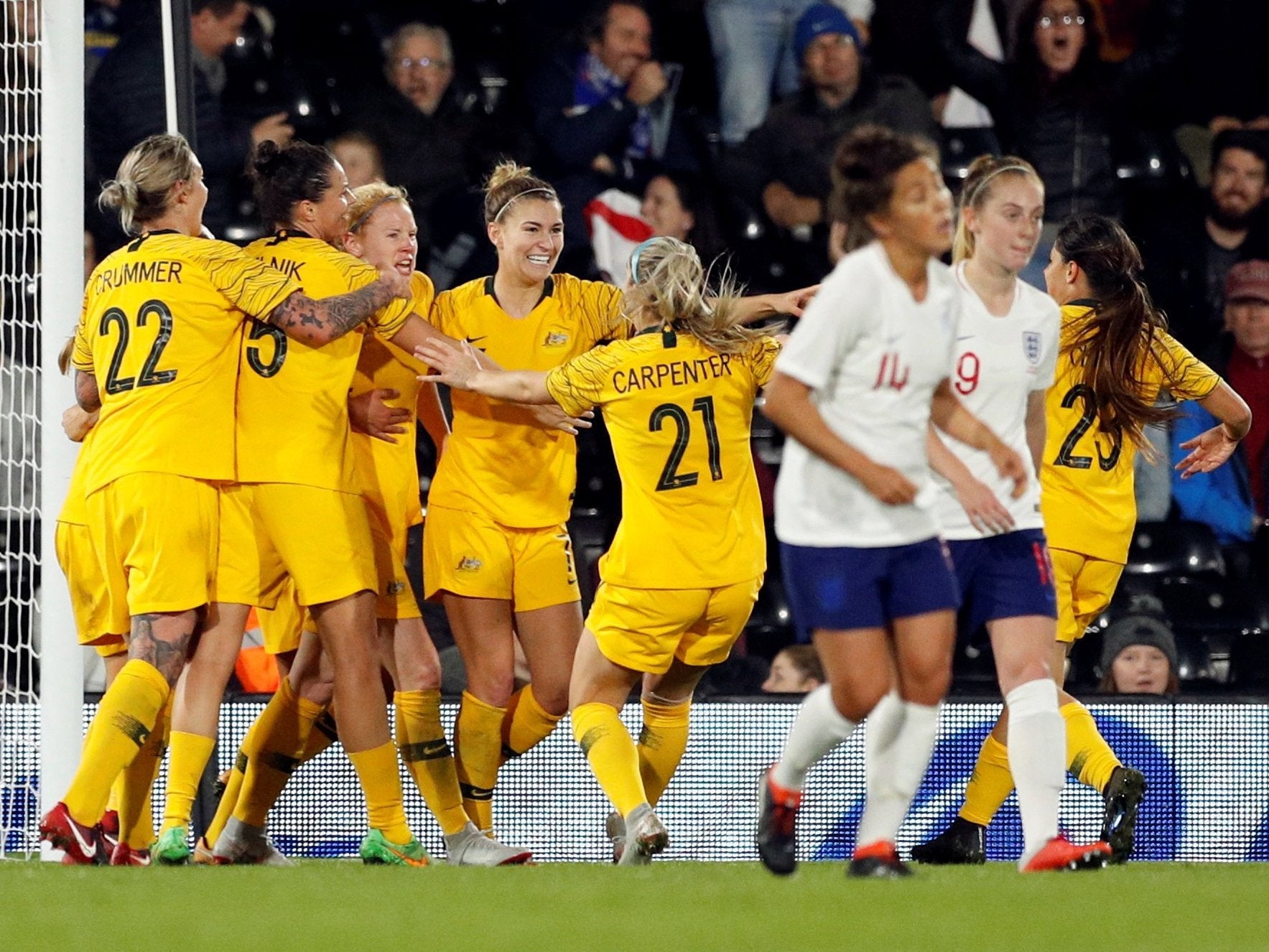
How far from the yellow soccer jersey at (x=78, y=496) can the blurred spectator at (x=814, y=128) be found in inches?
192

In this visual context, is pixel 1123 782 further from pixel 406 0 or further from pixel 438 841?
pixel 406 0

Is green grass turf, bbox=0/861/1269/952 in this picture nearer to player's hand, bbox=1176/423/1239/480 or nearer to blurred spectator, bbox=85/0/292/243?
player's hand, bbox=1176/423/1239/480

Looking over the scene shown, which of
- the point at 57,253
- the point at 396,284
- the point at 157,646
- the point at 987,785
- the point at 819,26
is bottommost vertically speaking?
the point at 987,785

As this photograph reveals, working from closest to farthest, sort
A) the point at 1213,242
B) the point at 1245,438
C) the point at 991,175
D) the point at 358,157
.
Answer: the point at 991,175 → the point at 1245,438 → the point at 358,157 → the point at 1213,242

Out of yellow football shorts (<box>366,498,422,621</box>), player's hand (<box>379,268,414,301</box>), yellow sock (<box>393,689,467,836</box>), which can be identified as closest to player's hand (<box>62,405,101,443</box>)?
yellow football shorts (<box>366,498,422,621</box>)

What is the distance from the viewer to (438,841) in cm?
741

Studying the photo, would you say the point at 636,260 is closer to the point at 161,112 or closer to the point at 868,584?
the point at 868,584

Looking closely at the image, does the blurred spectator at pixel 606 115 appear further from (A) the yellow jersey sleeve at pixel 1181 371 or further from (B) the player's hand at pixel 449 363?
(A) the yellow jersey sleeve at pixel 1181 371

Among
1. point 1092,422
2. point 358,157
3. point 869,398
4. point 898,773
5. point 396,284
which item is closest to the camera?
point 869,398

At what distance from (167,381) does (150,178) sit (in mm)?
600

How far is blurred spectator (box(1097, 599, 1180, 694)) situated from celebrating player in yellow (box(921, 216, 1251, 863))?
210cm

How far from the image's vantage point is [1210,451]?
21.0 feet

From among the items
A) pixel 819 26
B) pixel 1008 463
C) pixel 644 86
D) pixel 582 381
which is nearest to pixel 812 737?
pixel 1008 463

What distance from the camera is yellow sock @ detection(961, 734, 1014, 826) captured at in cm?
613
